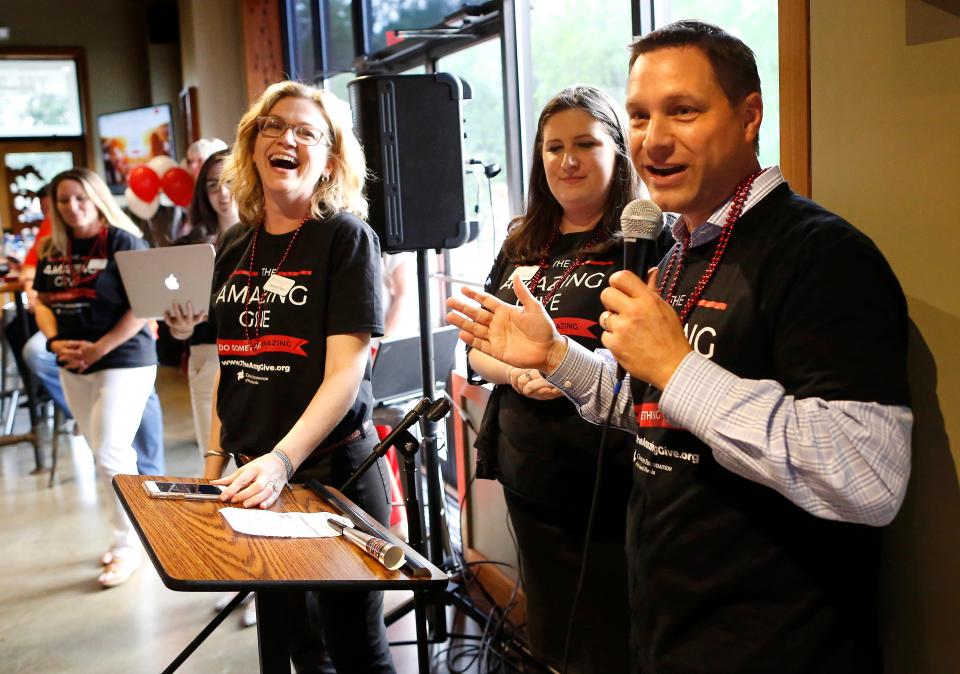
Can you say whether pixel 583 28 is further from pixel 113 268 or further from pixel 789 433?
pixel 789 433

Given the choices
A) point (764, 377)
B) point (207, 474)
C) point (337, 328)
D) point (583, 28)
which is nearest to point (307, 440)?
point (337, 328)

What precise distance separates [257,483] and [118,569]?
2455mm

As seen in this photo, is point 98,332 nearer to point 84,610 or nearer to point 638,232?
point 84,610

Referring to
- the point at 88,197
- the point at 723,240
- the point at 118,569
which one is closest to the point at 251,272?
the point at 723,240

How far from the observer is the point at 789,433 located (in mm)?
1016

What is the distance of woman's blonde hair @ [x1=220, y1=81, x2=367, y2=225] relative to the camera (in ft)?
6.81

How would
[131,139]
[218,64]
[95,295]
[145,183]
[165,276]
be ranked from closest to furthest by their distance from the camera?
[165,276] → [95,295] → [145,183] → [218,64] → [131,139]

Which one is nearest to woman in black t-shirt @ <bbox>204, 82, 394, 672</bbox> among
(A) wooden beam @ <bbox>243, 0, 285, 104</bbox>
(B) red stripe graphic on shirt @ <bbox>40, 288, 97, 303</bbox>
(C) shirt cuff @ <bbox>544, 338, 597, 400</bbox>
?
(C) shirt cuff @ <bbox>544, 338, 597, 400</bbox>

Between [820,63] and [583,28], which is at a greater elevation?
[583,28]

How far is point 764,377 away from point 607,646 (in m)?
A: 1.12

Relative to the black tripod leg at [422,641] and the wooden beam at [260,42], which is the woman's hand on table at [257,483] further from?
the wooden beam at [260,42]

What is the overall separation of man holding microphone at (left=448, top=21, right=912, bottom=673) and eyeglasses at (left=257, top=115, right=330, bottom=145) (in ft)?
3.26

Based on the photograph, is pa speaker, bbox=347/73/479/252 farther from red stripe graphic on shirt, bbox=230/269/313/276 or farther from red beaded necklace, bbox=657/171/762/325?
red beaded necklace, bbox=657/171/762/325

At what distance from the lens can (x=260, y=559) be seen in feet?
4.26
